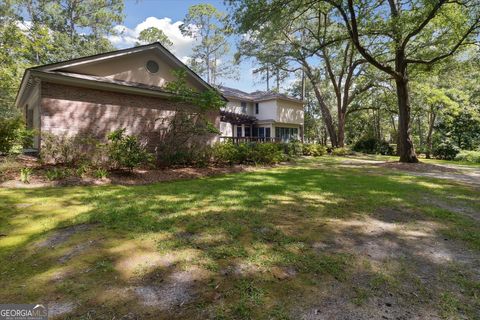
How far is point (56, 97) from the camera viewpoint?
383 inches

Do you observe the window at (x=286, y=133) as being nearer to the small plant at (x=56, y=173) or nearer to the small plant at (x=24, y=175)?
the small plant at (x=56, y=173)

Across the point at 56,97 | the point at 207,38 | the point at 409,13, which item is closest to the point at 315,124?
the point at 207,38

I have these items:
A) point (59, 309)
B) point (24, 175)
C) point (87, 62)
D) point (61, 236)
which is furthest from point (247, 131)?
point (59, 309)

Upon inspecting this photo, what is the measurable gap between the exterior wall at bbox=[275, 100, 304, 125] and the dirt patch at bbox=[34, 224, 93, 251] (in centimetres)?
2444

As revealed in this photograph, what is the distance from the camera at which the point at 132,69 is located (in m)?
12.1

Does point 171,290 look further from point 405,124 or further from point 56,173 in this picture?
point 405,124

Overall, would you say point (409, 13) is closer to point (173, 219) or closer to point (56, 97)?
point (173, 219)

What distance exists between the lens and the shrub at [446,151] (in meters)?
20.3

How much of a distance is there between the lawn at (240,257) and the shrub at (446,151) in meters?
18.9

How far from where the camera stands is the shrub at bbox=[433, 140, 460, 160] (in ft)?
66.6

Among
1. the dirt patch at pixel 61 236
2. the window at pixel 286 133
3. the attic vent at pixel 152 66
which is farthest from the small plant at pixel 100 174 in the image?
the window at pixel 286 133

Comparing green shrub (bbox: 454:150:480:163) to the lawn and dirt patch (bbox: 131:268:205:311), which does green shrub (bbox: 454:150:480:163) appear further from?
dirt patch (bbox: 131:268:205:311)

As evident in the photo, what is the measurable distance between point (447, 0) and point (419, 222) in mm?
12410

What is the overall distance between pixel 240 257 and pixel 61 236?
275cm
